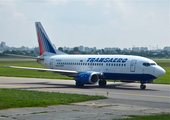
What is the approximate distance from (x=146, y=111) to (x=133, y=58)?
15216 millimetres

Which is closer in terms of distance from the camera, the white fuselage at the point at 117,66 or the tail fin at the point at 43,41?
the white fuselage at the point at 117,66

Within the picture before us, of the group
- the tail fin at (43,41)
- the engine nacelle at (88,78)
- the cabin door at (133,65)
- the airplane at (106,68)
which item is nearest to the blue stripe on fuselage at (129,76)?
the airplane at (106,68)

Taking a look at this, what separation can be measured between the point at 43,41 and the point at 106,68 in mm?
11753

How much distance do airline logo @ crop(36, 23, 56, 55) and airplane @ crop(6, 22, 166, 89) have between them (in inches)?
54.5

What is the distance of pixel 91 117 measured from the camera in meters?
14.8

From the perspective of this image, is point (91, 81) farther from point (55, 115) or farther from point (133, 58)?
point (55, 115)

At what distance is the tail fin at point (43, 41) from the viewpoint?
4134 cm

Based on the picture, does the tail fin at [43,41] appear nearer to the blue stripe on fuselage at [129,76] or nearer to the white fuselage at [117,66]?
the white fuselage at [117,66]

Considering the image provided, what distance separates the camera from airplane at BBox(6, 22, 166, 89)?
30.5m

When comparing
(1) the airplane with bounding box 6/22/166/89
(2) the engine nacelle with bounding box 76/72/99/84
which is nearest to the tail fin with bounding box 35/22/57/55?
(1) the airplane with bounding box 6/22/166/89

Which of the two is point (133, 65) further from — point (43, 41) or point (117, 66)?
point (43, 41)

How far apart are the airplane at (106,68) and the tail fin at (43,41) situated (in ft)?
4.38

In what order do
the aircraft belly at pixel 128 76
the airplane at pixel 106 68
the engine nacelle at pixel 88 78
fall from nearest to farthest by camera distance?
the aircraft belly at pixel 128 76 → the airplane at pixel 106 68 → the engine nacelle at pixel 88 78

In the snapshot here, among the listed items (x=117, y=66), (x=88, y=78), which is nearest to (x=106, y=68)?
(x=117, y=66)
